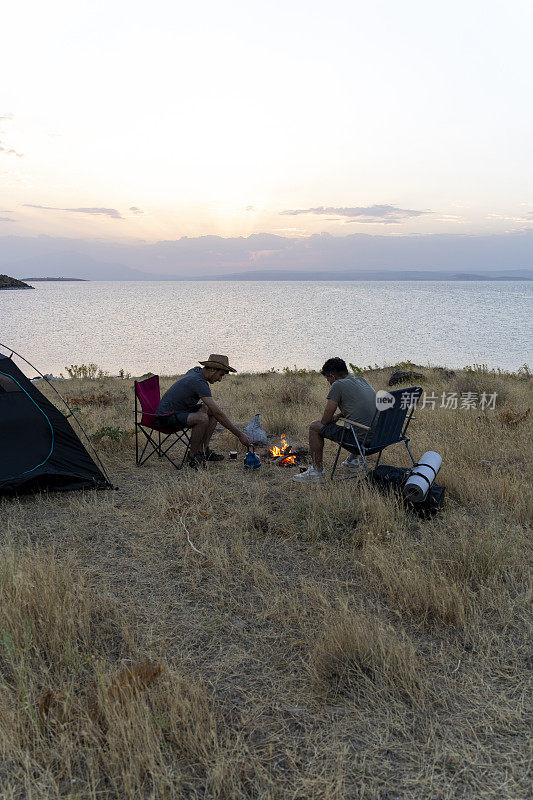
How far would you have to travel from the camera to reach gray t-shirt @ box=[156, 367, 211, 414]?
560cm

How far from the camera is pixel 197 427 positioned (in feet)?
18.6

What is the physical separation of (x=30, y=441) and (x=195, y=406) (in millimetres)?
1772

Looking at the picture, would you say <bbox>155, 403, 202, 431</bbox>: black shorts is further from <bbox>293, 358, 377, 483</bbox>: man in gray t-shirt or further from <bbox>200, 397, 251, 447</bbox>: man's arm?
<bbox>293, 358, 377, 483</bbox>: man in gray t-shirt

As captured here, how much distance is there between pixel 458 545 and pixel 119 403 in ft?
23.5

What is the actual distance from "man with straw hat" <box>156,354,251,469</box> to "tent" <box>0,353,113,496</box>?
113 centimetres

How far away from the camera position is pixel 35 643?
2.60 meters

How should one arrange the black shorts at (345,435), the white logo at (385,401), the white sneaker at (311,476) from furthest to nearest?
1. the white sneaker at (311,476)
2. the black shorts at (345,435)
3. the white logo at (385,401)

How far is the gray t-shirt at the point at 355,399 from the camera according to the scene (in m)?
4.92

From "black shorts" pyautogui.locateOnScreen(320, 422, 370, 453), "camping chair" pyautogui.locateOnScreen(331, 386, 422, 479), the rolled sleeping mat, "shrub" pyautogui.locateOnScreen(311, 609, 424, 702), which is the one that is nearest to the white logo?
"camping chair" pyautogui.locateOnScreen(331, 386, 422, 479)

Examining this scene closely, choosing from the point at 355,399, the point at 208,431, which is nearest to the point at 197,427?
the point at 208,431

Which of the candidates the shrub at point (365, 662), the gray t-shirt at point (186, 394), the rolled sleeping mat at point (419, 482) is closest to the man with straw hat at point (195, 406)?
the gray t-shirt at point (186, 394)

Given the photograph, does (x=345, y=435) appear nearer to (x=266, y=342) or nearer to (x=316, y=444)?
(x=316, y=444)

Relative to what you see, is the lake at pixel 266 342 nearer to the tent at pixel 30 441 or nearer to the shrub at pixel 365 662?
the tent at pixel 30 441

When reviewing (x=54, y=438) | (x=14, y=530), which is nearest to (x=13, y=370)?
(x=54, y=438)
